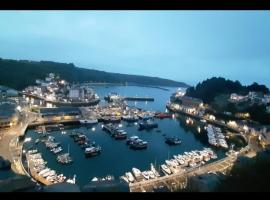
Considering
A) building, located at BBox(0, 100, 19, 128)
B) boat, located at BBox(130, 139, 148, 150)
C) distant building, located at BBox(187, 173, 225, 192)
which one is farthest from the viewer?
building, located at BBox(0, 100, 19, 128)

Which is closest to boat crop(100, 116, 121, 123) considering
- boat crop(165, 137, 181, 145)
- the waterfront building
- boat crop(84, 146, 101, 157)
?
the waterfront building

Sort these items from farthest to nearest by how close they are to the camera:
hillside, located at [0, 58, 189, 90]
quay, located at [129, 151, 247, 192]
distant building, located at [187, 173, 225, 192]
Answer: hillside, located at [0, 58, 189, 90], quay, located at [129, 151, 247, 192], distant building, located at [187, 173, 225, 192]

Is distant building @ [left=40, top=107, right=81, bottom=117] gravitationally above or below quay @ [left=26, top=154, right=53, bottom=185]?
above

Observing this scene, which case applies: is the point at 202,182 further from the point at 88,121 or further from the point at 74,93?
the point at 74,93

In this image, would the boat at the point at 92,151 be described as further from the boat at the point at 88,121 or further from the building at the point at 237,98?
the building at the point at 237,98

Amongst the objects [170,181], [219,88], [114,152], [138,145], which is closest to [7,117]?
[114,152]

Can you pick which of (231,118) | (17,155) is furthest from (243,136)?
(17,155)

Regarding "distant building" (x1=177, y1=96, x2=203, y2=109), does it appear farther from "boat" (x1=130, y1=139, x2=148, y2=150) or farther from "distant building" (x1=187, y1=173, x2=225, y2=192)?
"distant building" (x1=187, y1=173, x2=225, y2=192)

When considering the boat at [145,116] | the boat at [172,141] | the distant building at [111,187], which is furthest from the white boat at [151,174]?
the boat at [145,116]

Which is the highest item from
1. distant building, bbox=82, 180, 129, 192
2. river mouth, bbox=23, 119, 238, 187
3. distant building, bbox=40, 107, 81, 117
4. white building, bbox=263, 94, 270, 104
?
white building, bbox=263, 94, 270, 104

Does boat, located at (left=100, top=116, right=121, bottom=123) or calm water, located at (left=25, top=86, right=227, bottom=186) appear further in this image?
boat, located at (left=100, top=116, right=121, bottom=123)
